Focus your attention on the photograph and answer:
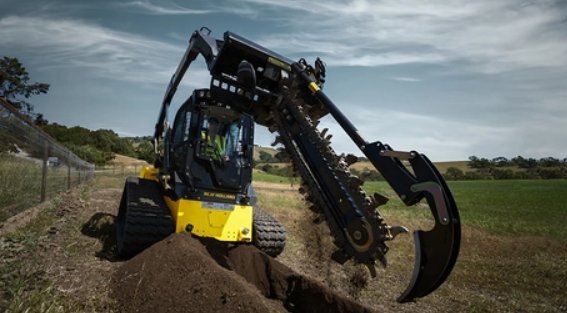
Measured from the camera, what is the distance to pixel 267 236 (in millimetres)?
6230

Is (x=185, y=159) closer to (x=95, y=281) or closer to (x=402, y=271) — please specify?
(x=95, y=281)

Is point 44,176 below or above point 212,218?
above

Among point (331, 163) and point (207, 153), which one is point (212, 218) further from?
point (331, 163)

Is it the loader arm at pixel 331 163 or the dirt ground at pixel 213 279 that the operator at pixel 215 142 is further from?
the dirt ground at pixel 213 279

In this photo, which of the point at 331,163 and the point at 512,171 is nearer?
the point at 331,163

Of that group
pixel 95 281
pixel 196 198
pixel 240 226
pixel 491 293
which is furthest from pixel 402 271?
pixel 95 281

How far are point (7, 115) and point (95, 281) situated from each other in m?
3.94

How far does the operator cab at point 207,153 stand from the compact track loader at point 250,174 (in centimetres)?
2

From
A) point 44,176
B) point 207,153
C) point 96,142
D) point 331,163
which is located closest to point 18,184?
point 44,176

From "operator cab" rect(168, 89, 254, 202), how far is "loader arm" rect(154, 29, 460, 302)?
2.86 ft

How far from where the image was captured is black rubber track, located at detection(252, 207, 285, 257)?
6168mm

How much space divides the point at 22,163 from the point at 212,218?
486 centimetres

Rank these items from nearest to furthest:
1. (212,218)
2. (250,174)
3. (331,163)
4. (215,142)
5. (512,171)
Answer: (331,163), (212,218), (215,142), (250,174), (512,171)

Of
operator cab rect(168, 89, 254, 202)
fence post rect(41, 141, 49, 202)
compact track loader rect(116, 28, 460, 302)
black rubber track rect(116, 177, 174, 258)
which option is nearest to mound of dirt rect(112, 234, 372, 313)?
black rubber track rect(116, 177, 174, 258)
